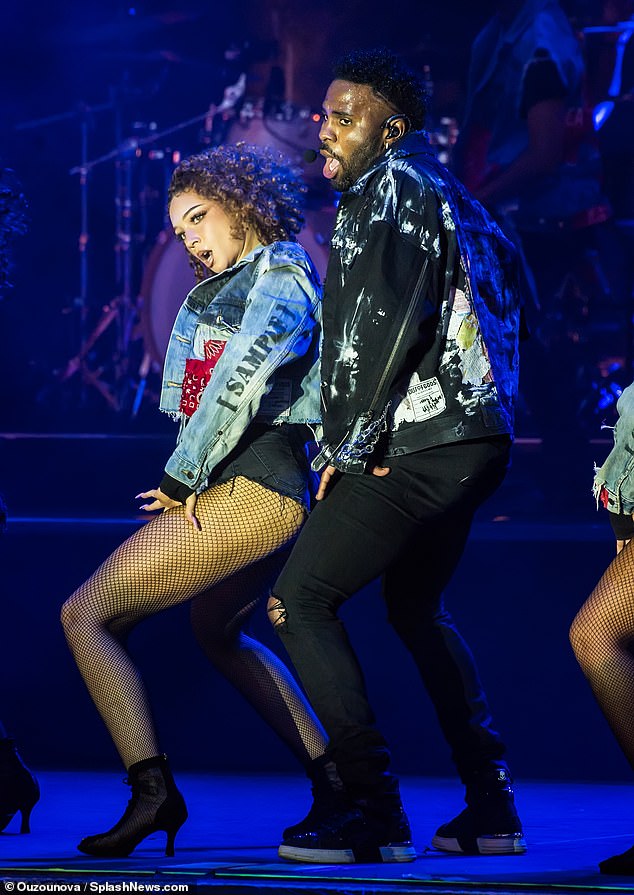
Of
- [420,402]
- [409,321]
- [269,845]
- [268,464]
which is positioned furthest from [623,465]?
[269,845]

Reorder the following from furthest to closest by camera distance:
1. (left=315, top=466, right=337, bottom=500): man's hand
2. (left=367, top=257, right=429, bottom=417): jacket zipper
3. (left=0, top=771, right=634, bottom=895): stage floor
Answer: (left=315, top=466, right=337, bottom=500): man's hand < (left=367, top=257, right=429, bottom=417): jacket zipper < (left=0, top=771, right=634, bottom=895): stage floor

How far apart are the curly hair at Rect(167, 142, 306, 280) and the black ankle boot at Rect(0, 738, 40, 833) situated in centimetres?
132

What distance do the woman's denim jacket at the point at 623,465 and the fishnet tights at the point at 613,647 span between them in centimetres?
10

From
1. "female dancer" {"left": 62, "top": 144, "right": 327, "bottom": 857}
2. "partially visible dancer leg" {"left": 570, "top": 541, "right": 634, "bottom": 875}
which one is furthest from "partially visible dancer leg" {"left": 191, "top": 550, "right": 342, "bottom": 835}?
"partially visible dancer leg" {"left": 570, "top": 541, "right": 634, "bottom": 875}

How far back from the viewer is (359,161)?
108 inches

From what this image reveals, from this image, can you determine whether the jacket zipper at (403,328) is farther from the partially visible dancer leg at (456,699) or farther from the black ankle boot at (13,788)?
the black ankle boot at (13,788)

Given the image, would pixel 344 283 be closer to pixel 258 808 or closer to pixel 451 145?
pixel 258 808

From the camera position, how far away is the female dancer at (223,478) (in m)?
2.79

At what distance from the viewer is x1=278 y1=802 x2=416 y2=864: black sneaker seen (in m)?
2.63

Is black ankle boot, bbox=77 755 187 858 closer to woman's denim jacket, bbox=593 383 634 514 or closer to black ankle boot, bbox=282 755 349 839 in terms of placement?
black ankle boot, bbox=282 755 349 839

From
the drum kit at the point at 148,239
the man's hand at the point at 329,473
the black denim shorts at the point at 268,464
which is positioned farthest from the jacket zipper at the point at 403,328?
the drum kit at the point at 148,239

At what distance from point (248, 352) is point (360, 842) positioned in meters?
1.01

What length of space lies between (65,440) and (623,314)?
6.56 feet

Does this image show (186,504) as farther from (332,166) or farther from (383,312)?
(332,166)
